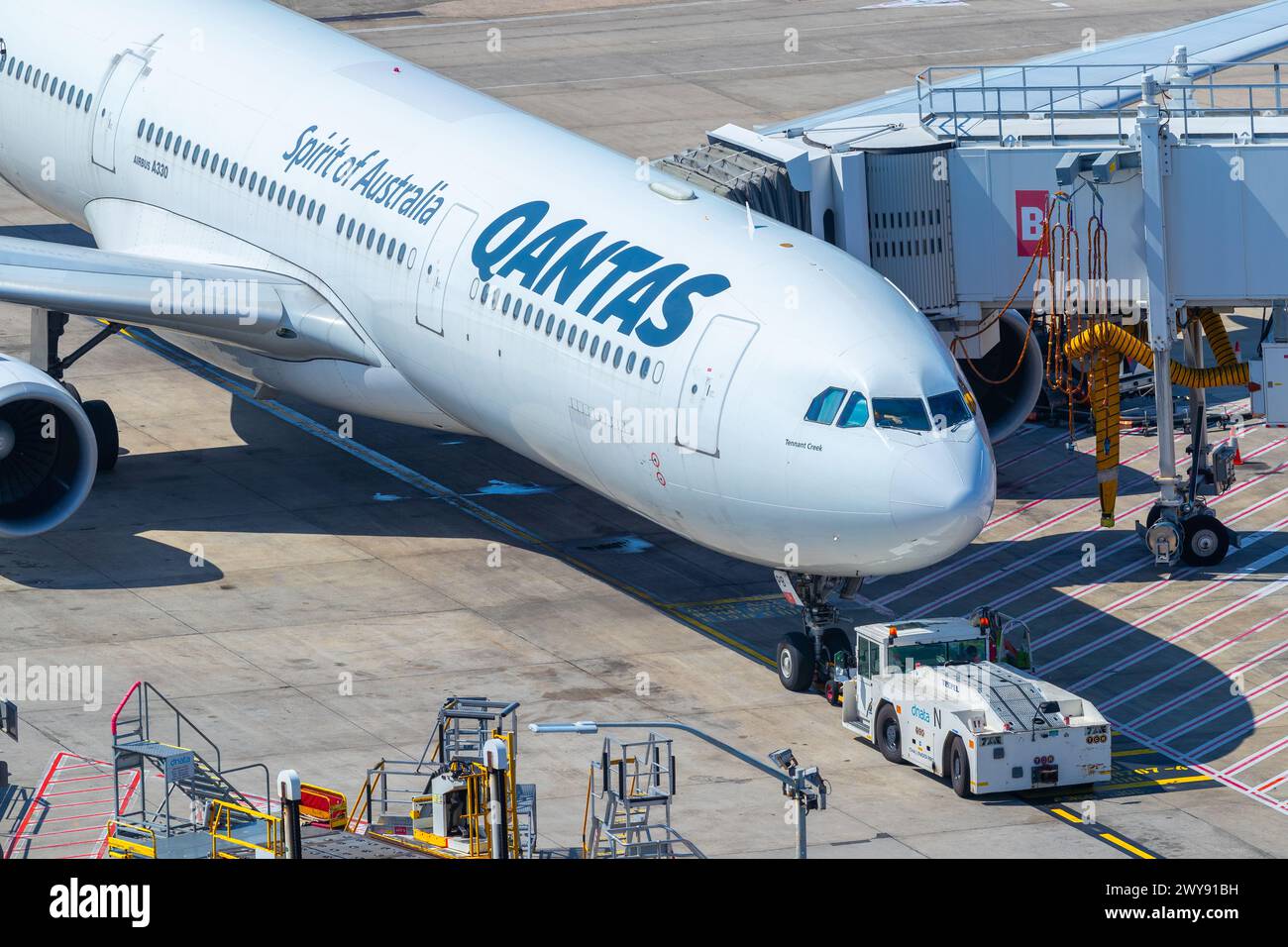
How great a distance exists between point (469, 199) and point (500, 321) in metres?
2.57

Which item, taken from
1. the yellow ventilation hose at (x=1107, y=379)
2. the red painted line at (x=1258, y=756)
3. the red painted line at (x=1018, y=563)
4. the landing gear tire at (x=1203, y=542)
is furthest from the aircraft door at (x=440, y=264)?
the red painted line at (x=1258, y=756)

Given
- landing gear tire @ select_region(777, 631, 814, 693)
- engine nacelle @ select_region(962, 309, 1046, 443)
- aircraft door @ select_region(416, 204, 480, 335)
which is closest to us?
landing gear tire @ select_region(777, 631, 814, 693)

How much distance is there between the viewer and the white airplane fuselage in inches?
1077

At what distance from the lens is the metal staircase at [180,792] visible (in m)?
22.5

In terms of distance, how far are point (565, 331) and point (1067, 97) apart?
567 inches

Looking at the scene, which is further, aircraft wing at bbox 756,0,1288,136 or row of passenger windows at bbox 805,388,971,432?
aircraft wing at bbox 756,0,1288,136

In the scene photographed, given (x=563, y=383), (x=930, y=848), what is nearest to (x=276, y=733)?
(x=563, y=383)

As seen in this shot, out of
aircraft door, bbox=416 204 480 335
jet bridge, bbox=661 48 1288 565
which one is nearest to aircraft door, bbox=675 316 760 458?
aircraft door, bbox=416 204 480 335

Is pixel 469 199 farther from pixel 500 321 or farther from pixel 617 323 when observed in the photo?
pixel 617 323

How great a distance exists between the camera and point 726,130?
121ft

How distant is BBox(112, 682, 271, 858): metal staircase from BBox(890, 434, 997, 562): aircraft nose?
823 cm

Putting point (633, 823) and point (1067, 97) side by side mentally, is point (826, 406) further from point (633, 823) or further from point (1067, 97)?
point (1067, 97)

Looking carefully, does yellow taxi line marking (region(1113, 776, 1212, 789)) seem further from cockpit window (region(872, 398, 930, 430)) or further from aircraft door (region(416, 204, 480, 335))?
aircraft door (region(416, 204, 480, 335))

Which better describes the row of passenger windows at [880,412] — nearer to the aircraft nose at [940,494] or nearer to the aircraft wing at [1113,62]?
the aircraft nose at [940,494]
